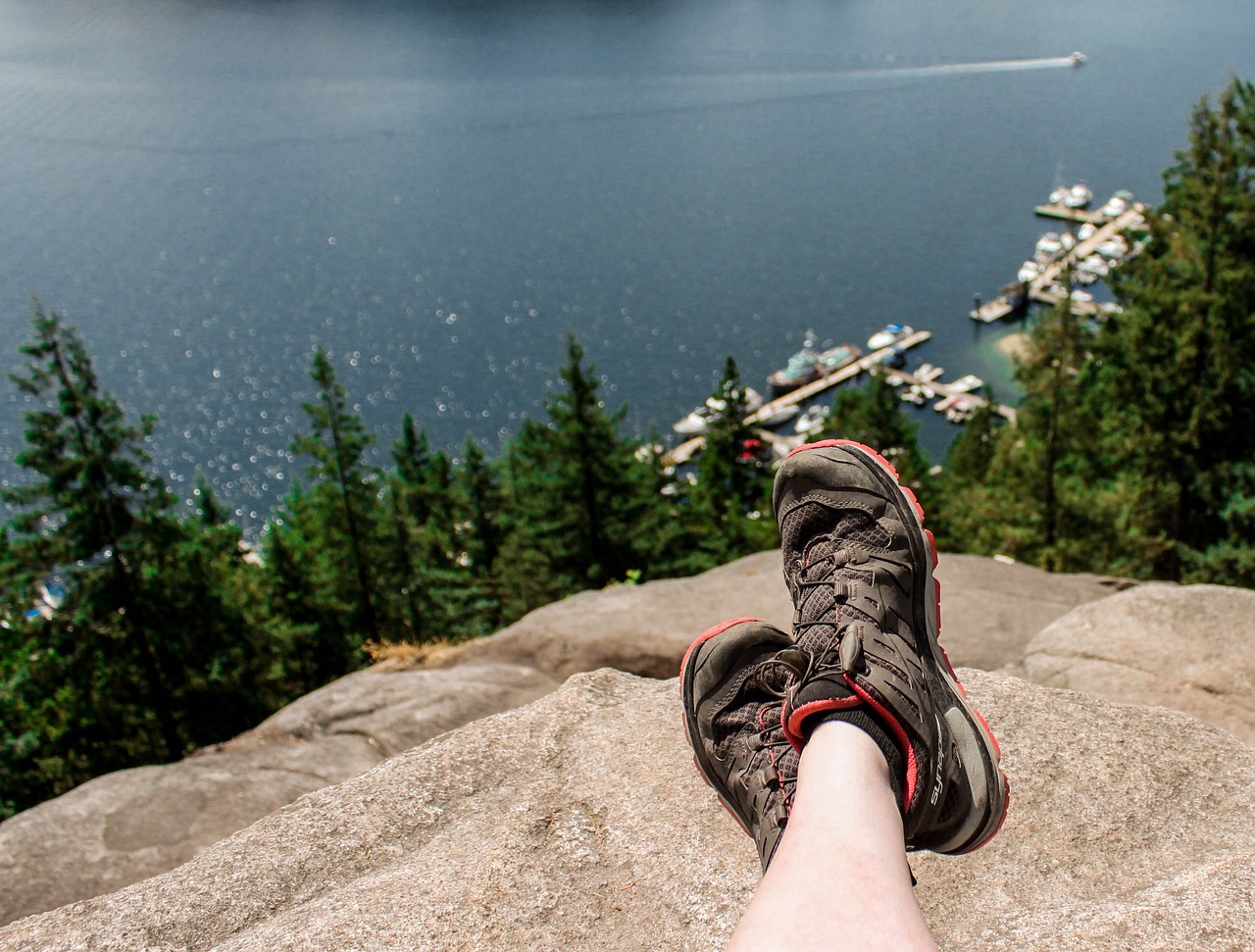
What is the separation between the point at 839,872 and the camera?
2713 mm

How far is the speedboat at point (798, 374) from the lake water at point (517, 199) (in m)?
1.43

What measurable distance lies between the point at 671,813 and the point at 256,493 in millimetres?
56117

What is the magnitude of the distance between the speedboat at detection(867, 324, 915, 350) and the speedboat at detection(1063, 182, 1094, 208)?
20.1 metres

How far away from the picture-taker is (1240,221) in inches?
805

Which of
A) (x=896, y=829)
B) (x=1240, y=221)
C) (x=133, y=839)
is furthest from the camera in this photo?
(x=1240, y=221)

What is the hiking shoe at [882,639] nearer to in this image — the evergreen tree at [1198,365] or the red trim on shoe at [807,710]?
the red trim on shoe at [807,710]

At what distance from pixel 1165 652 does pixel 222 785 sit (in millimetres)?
6121

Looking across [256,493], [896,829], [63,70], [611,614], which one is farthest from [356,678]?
[63,70]

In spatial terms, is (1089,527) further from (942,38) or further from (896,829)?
(942,38)

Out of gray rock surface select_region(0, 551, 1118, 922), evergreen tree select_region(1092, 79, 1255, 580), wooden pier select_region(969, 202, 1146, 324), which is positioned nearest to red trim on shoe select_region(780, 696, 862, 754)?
gray rock surface select_region(0, 551, 1118, 922)

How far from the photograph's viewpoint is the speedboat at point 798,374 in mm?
64688

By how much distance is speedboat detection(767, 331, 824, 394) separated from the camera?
64688mm

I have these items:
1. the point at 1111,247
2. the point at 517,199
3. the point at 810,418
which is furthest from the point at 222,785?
the point at 1111,247

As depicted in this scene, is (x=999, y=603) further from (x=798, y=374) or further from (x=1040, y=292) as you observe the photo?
(x=1040, y=292)
